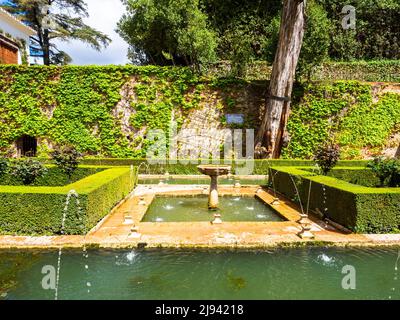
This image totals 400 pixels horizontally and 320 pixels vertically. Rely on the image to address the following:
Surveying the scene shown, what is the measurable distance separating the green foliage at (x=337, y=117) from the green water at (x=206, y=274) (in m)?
11.8

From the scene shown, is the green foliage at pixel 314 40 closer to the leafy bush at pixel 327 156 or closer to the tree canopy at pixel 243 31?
the tree canopy at pixel 243 31

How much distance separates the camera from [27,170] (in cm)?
870

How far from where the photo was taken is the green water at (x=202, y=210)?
7305 millimetres

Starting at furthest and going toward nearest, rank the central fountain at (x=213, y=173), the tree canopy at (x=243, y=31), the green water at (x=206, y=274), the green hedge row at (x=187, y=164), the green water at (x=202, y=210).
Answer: the tree canopy at (x=243, y=31)
the green hedge row at (x=187, y=164)
the central fountain at (x=213, y=173)
the green water at (x=202, y=210)
the green water at (x=206, y=274)

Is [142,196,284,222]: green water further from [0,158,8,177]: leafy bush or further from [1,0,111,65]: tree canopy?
[1,0,111,65]: tree canopy

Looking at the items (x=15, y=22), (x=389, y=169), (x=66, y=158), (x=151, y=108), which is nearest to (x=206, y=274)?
(x=66, y=158)

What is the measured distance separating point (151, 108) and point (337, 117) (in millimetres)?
8987

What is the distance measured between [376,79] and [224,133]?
10.6 metres

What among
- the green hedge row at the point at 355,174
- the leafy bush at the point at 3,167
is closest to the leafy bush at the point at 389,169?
the green hedge row at the point at 355,174

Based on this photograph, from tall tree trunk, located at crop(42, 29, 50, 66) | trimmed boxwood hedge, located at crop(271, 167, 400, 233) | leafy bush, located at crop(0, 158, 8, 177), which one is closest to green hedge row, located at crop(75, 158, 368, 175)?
leafy bush, located at crop(0, 158, 8, 177)

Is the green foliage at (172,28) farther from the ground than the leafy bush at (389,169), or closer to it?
farther from the ground

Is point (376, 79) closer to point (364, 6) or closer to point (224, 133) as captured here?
point (364, 6)

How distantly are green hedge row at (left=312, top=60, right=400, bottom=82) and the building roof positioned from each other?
1848cm

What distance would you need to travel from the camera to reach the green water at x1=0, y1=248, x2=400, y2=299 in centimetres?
382
